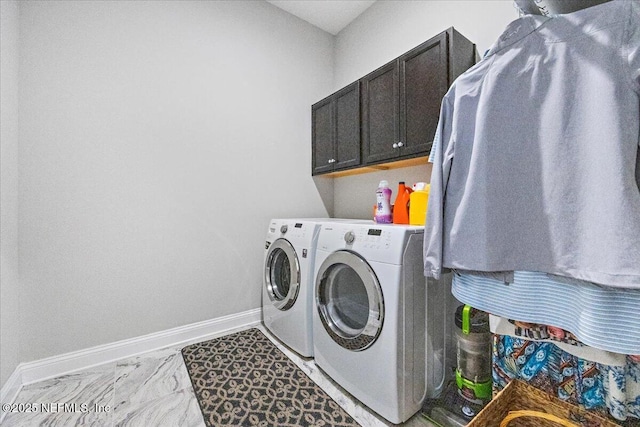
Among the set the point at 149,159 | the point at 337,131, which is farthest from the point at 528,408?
the point at 149,159

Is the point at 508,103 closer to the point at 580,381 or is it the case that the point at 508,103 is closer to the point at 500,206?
the point at 500,206

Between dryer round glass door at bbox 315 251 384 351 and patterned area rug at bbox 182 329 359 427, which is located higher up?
dryer round glass door at bbox 315 251 384 351

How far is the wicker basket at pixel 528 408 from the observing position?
100 cm

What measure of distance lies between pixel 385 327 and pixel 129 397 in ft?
4.63

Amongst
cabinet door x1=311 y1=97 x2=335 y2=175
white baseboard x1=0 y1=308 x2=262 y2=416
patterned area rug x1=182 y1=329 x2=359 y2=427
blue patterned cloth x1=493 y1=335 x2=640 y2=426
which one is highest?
cabinet door x1=311 y1=97 x2=335 y2=175

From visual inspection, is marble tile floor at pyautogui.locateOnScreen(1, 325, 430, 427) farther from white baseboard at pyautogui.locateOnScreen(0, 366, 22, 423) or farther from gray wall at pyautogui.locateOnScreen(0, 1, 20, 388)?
gray wall at pyautogui.locateOnScreen(0, 1, 20, 388)

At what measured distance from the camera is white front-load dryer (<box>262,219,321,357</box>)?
67.8 inches

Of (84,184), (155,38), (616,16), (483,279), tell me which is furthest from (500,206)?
(155,38)

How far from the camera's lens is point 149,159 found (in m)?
1.87

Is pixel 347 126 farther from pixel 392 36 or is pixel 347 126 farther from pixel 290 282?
pixel 290 282

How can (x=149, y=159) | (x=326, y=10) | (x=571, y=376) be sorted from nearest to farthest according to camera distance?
(x=571, y=376) → (x=149, y=159) → (x=326, y=10)

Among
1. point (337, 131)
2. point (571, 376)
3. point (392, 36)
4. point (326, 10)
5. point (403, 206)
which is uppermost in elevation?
point (326, 10)

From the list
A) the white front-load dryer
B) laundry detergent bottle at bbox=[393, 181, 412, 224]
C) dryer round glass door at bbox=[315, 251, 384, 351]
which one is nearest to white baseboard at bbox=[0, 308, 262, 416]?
the white front-load dryer

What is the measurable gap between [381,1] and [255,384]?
3.07 meters
